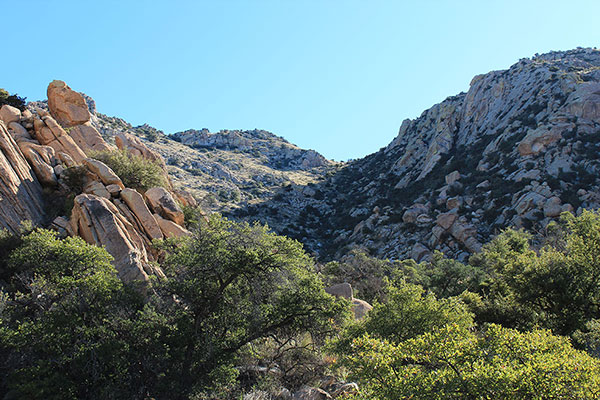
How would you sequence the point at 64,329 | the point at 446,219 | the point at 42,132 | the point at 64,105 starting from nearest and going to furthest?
the point at 64,329, the point at 42,132, the point at 64,105, the point at 446,219

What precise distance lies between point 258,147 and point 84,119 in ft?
291

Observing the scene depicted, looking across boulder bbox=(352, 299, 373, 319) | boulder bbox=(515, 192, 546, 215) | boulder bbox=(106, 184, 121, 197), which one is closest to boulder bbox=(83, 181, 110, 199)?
boulder bbox=(106, 184, 121, 197)

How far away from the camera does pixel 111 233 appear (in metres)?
17.3

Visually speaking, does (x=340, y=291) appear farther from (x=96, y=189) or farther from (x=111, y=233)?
(x=96, y=189)

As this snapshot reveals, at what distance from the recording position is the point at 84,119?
103 ft

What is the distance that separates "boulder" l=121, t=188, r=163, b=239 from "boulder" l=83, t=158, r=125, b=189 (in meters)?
1.33

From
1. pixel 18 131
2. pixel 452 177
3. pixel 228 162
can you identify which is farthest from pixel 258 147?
pixel 18 131

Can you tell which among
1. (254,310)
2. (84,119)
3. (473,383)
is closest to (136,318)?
(254,310)

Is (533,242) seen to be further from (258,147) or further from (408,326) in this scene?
(258,147)

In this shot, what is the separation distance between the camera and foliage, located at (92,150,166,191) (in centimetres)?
2469

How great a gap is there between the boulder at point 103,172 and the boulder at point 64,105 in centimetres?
1069

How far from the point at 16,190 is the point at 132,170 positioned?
7393 millimetres

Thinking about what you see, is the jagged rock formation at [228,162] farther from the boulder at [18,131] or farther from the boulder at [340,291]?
the boulder at [340,291]

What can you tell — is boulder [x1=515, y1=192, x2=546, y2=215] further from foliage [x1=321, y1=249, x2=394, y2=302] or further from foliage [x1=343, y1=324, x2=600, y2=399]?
foliage [x1=343, y1=324, x2=600, y2=399]
